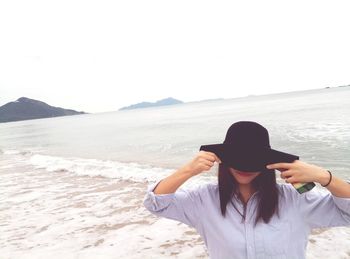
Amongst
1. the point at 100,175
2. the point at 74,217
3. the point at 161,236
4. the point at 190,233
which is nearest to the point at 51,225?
the point at 74,217

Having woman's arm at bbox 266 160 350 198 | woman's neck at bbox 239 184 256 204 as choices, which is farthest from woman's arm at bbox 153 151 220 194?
woman's arm at bbox 266 160 350 198

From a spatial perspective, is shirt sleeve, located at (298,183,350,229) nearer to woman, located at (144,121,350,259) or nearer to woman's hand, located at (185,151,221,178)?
woman, located at (144,121,350,259)

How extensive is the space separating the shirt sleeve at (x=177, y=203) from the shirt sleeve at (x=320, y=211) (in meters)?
0.59

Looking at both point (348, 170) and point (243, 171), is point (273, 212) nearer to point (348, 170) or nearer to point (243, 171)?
point (243, 171)

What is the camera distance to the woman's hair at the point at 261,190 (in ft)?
6.60

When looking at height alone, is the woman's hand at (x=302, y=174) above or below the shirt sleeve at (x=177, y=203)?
above

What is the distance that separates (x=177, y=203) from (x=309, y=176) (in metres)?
0.77

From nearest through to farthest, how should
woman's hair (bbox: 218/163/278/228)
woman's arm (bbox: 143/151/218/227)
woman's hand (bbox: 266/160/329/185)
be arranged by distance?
woman's hand (bbox: 266/160/329/185) < woman's hair (bbox: 218/163/278/228) < woman's arm (bbox: 143/151/218/227)

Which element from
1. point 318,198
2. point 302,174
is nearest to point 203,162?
point 302,174

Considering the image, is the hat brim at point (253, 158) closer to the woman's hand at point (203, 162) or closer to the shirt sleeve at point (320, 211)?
the woman's hand at point (203, 162)

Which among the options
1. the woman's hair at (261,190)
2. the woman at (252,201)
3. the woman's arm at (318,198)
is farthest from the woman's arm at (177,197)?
the woman's arm at (318,198)

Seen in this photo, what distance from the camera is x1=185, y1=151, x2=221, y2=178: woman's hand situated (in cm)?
203

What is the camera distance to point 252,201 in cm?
209

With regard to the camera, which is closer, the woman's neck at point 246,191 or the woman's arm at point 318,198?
the woman's arm at point 318,198
